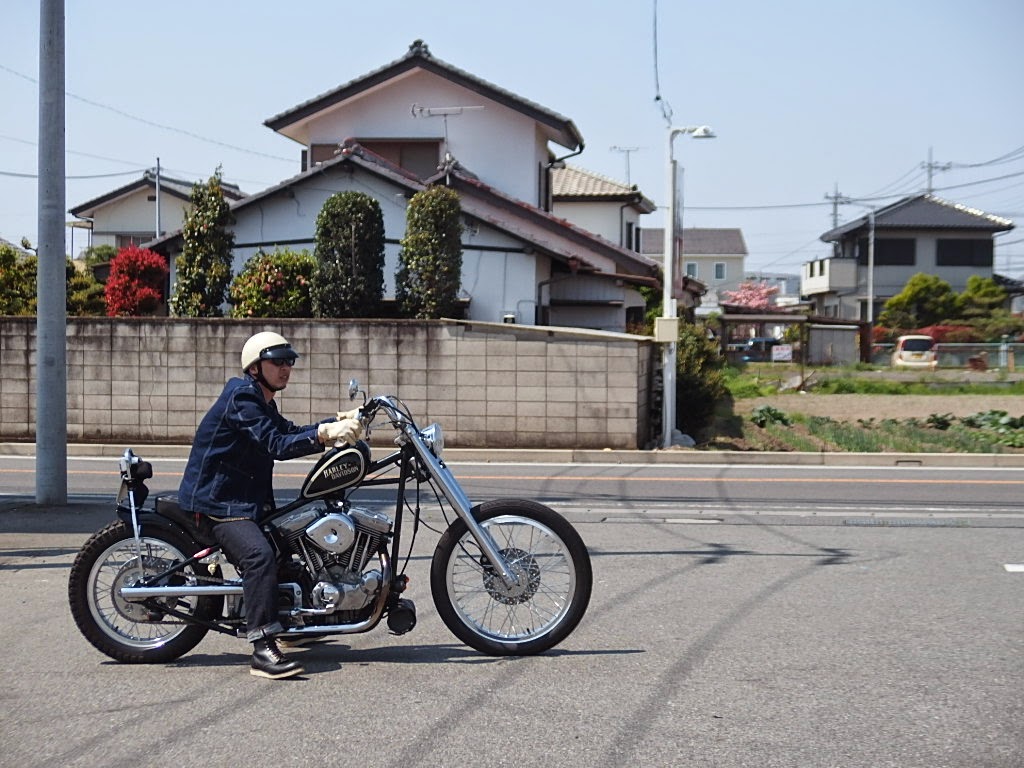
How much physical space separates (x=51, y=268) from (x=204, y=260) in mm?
9815

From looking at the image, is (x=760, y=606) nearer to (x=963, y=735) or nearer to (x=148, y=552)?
(x=963, y=735)

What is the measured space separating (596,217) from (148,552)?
29.6 m

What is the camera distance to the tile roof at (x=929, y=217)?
55.7 m

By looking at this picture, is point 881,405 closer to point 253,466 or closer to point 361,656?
point 361,656

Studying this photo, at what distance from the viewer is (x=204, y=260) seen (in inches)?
765

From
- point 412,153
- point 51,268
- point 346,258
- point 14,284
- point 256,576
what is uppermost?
point 412,153

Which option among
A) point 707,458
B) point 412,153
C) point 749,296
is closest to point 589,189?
point 412,153

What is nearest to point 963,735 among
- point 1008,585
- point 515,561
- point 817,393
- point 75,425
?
point 515,561

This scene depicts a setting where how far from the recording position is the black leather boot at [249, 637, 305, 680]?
490 centimetres

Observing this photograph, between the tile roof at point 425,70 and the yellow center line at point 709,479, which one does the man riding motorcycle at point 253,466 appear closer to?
the yellow center line at point 709,479

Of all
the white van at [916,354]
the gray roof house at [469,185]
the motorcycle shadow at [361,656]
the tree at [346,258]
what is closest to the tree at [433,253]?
the tree at [346,258]

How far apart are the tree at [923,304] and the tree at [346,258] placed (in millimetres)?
38668

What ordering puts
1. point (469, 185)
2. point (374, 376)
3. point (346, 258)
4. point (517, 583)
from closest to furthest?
point (517, 583) < point (374, 376) < point (346, 258) < point (469, 185)

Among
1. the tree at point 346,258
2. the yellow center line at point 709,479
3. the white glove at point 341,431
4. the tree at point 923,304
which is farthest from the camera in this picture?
the tree at point 923,304
